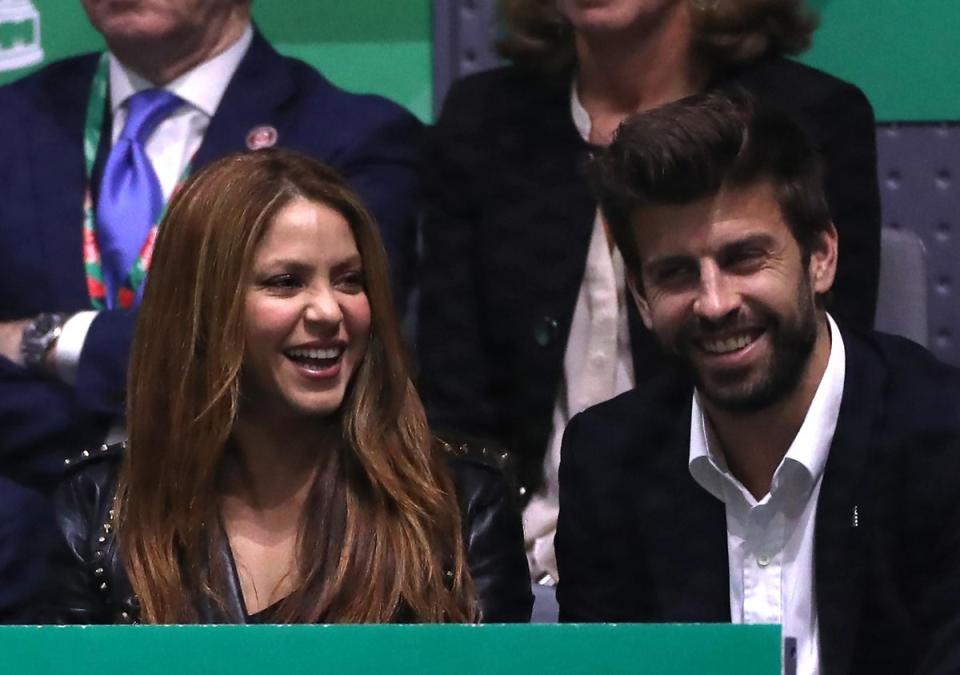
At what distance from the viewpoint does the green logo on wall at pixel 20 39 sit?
2.89 metres

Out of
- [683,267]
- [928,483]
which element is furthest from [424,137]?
[928,483]

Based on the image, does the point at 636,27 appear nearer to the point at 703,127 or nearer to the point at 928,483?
the point at 703,127

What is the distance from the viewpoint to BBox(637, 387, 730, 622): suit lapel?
193 centimetres

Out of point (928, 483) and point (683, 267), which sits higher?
point (683, 267)

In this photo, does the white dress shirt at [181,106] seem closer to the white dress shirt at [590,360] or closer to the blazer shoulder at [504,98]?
the blazer shoulder at [504,98]

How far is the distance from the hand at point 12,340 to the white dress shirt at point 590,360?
0.74 m

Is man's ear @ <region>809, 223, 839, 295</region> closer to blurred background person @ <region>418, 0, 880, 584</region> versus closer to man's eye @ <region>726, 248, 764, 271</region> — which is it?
man's eye @ <region>726, 248, 764, 271</region>

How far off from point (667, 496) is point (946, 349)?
1008 mm

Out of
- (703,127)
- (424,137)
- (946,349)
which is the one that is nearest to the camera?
(703,127)

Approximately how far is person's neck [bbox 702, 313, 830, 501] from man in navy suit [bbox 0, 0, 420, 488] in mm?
689

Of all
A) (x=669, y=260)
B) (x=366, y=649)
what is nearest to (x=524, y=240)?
(x=669, y=260)

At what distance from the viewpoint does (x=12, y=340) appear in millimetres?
2473

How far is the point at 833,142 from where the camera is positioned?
2.38m

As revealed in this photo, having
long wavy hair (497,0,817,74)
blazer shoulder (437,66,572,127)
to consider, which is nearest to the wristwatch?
blazer shoulder (437,66,572,127)
